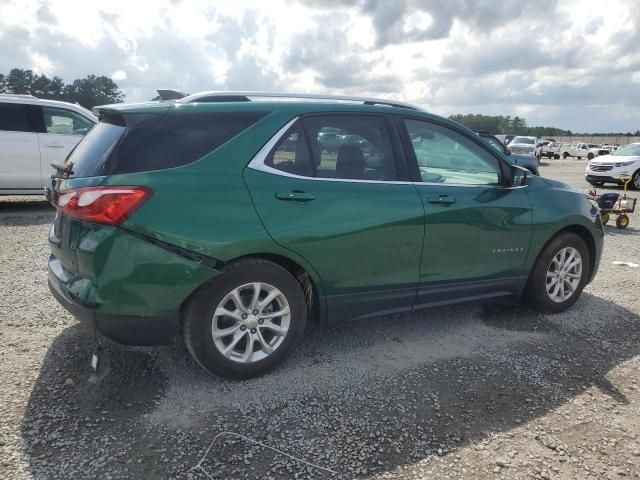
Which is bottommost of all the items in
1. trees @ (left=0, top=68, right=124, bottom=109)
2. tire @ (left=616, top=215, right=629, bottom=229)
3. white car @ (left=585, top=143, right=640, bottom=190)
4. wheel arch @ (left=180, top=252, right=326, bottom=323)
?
tire @ (left=616, top=215, right=629, bottom=229)

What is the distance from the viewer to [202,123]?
10.1 ft

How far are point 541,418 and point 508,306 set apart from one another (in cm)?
194

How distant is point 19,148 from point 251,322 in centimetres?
759

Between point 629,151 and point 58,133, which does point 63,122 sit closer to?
point 58,133

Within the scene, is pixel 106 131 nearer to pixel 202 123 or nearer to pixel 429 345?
pixel 202 123

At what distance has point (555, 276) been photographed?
4.52 metres

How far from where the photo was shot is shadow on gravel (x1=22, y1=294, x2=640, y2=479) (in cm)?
255

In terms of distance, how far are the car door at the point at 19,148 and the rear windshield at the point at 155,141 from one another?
6.67 metres

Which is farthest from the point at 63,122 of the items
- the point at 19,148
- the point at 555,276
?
the point at 555,276

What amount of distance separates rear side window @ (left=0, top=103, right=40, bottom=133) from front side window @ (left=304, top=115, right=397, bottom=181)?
7.43 meters

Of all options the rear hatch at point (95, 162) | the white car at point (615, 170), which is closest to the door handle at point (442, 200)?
the rear hatch at point (95, 162)

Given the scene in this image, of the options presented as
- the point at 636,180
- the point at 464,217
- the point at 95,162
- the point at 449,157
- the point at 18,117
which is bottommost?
the point at 636,180

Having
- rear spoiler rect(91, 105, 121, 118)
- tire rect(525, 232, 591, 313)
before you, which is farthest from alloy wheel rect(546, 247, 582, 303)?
rear spoiler rect(91, 105, 121, 118)

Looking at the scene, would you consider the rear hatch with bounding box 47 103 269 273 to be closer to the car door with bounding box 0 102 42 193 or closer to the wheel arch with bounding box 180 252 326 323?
the wheel arch with bounding box 180 252 326 323
